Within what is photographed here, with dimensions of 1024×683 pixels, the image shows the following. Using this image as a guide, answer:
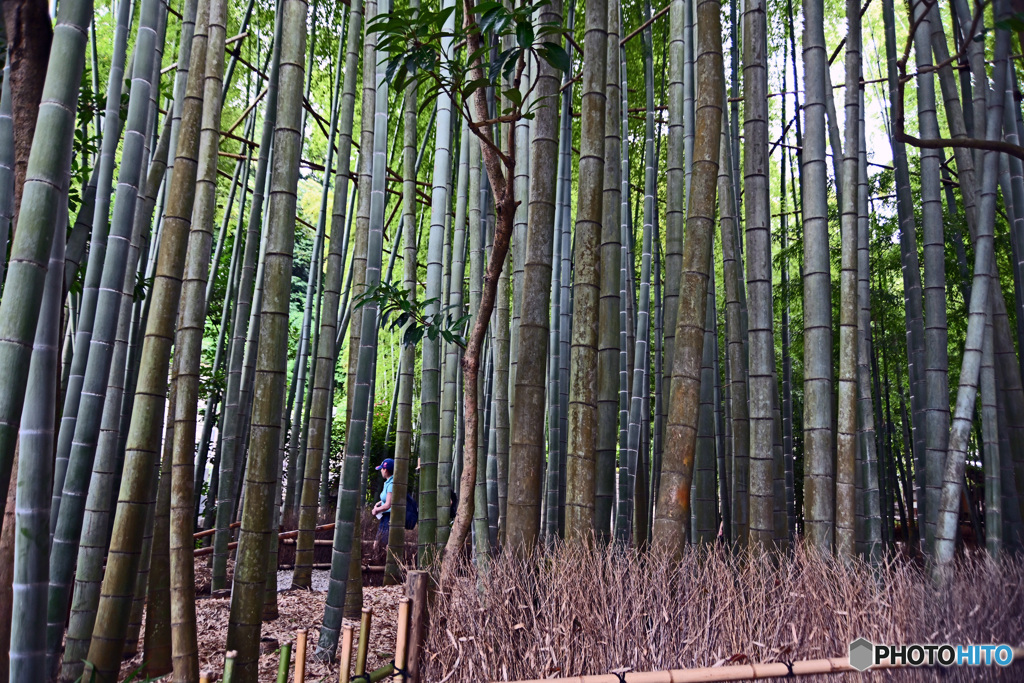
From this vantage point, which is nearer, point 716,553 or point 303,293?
point 716,553

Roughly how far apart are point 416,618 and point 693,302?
1.28 m

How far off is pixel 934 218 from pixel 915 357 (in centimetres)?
71

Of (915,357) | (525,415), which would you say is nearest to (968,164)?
(915,357)

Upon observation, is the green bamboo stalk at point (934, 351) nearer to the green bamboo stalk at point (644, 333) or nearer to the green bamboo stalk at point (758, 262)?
the green bamboo stalk at point (758, 262)

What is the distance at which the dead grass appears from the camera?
1.91 m

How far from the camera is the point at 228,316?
17.7 feet

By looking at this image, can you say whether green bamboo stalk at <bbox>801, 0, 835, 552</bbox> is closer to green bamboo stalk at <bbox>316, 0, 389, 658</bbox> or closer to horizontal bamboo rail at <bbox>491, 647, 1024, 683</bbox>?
horizontal bamboo rail at <bbox>491, 647, 1024, 683</bbox>

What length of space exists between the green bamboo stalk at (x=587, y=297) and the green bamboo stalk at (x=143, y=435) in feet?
4.02

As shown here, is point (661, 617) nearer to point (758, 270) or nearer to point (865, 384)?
point (758, 270)

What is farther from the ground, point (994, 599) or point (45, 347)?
point (45, 347)

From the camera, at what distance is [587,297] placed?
2271 mm

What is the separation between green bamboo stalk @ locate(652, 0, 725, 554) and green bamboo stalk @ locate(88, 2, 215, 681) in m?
1.56

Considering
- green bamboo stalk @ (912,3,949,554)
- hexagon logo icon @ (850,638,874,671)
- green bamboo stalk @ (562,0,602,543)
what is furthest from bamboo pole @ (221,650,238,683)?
green bamboo stalk @ (912,3,949,554)

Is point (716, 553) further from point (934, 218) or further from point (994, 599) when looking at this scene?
point (934, 218)
